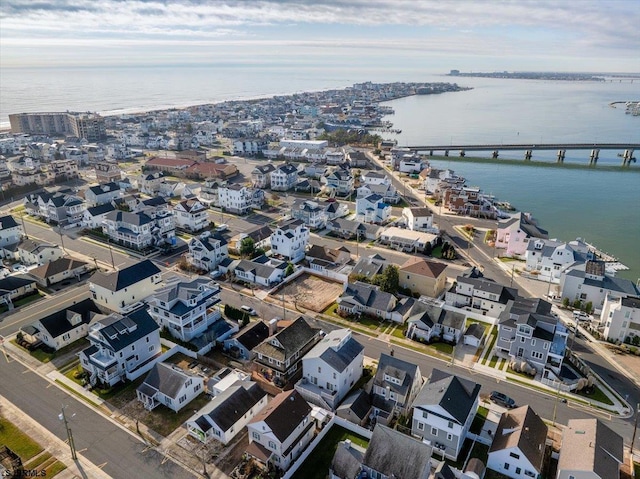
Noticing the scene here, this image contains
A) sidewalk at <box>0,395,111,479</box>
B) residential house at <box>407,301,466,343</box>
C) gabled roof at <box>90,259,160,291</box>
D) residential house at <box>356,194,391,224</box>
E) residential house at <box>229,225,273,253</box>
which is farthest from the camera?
residential house at <box>356,194,391,224</box>

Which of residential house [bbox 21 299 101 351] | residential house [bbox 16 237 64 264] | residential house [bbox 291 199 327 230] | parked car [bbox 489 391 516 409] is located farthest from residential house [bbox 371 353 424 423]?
residential house [bbox 16 237 64 264]

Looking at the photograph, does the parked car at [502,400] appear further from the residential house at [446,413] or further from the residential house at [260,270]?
the residential house at [260,270]

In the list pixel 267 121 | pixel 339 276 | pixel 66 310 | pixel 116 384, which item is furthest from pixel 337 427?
pixel 267 121

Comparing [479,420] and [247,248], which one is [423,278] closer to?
[479,420]

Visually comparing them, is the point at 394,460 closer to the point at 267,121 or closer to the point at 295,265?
the point at 295,265

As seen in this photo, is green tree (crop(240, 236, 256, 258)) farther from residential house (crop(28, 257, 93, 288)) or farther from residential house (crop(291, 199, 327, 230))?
residential house (crop(28, 257, 93, 288))

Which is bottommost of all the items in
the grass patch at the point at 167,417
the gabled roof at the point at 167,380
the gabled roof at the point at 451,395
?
the grass patch at the point at 167,417

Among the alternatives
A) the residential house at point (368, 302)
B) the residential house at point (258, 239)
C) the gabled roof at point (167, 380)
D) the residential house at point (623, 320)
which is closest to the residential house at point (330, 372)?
the gabled roof at point (167, 380)
